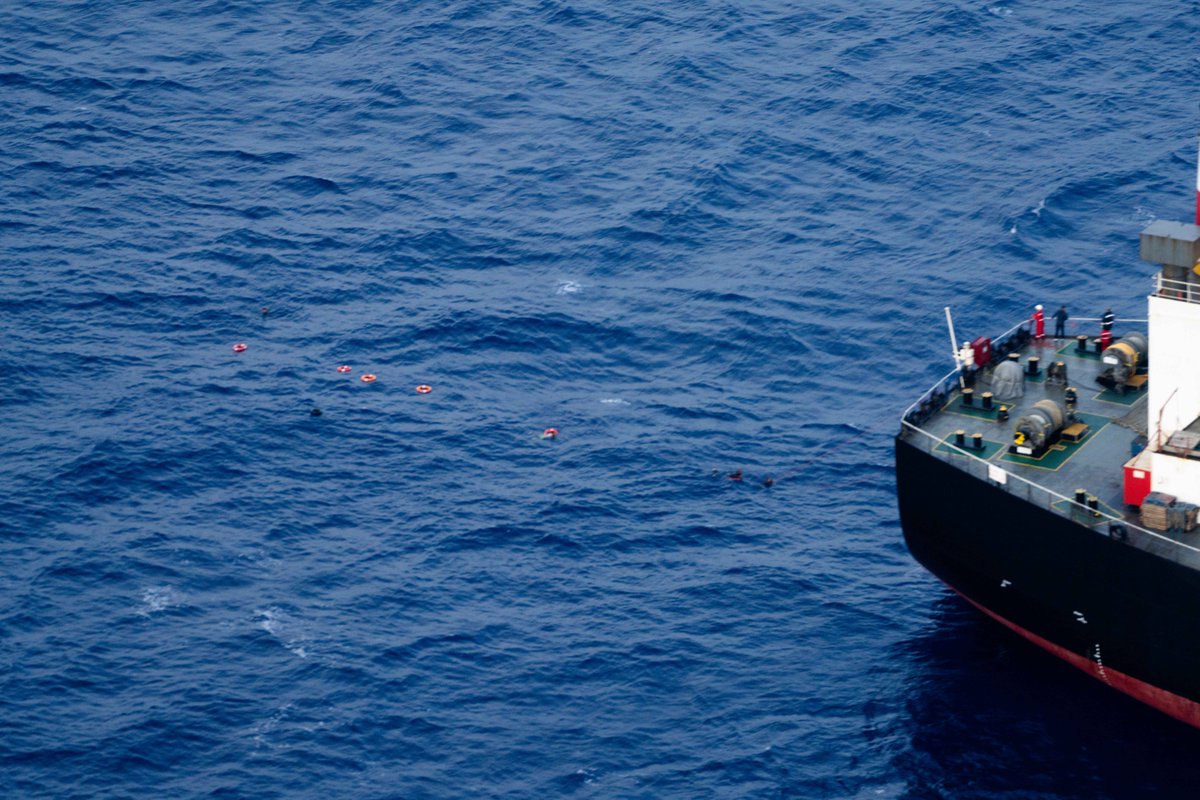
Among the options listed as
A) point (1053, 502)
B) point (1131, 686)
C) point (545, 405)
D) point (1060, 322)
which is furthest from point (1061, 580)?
point (545, 405)

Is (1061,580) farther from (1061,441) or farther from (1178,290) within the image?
(1178,290)

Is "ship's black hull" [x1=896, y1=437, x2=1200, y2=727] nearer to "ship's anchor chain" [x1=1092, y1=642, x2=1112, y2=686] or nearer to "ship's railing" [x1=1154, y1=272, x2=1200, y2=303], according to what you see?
"ship's anchor chain" [x1=1092, y1=642, x2=1112, y2=686]

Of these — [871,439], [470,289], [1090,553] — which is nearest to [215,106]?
[470,289]

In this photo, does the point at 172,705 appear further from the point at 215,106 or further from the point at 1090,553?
the point at 215,106

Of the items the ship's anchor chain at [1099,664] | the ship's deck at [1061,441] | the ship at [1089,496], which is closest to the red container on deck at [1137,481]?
the ship at [1089,496]

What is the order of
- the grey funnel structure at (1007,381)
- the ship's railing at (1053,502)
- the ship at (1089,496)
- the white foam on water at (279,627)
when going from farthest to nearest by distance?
the grey funnel structure at (1007,381)
the white foam on water at (279,627)
the ship at (1089,496)
the ship's railing at (1053,502)

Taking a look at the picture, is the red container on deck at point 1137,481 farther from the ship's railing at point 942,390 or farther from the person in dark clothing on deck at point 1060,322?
the person in dark clothing on deck at point 1060,322
